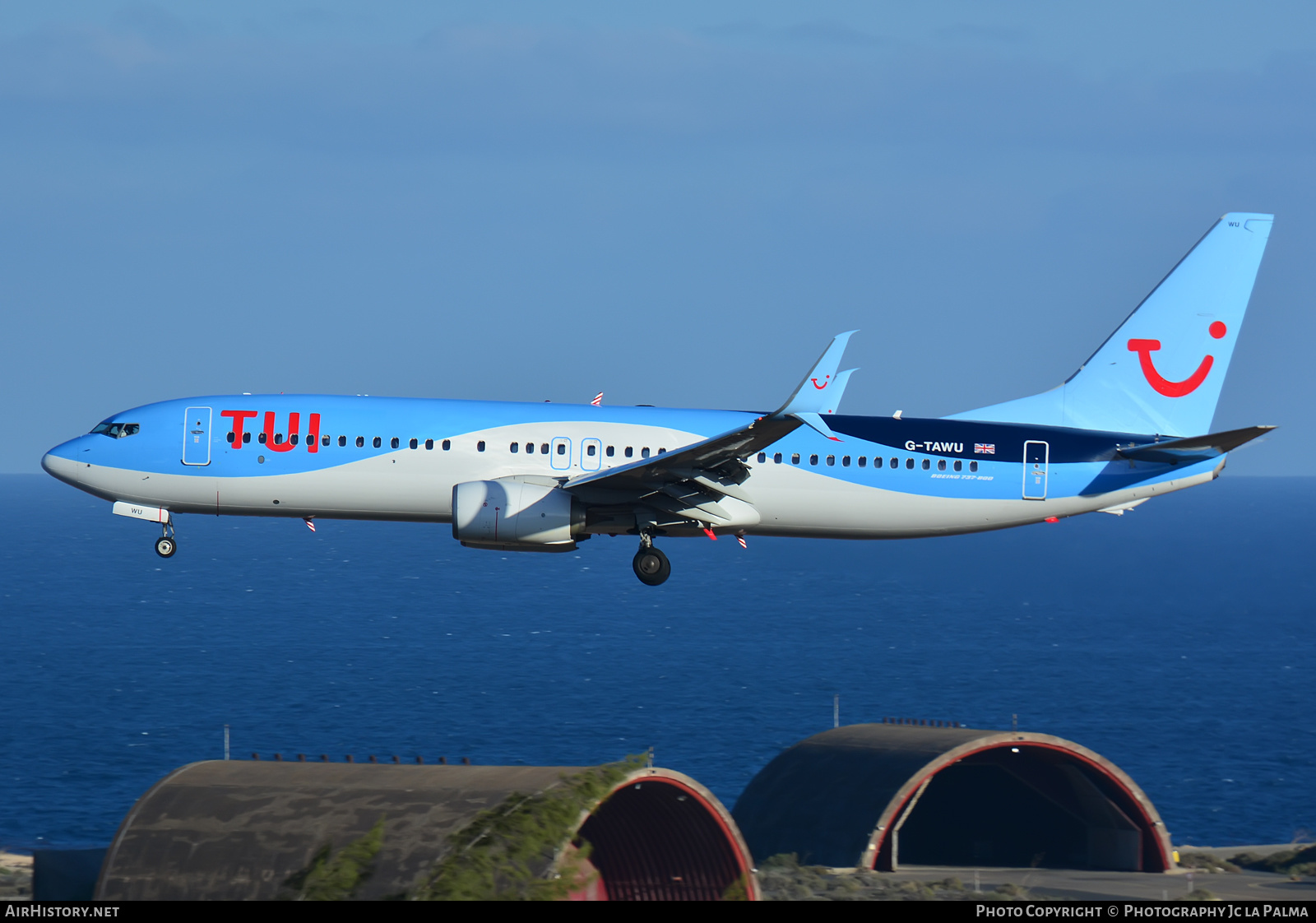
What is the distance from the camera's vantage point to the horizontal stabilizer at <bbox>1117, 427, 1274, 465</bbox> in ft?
123

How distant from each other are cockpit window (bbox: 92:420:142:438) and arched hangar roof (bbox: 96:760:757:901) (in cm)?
980

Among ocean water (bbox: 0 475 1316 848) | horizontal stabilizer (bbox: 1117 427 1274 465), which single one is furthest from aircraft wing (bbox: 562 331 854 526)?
ocean water (bbox: 0 475 1316 848)

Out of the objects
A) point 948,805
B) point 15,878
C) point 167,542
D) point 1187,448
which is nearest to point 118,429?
point 167,542

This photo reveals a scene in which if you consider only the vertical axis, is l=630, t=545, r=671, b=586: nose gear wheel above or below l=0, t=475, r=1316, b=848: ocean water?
above

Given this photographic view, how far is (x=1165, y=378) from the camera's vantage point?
141ft

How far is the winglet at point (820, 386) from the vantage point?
114ft

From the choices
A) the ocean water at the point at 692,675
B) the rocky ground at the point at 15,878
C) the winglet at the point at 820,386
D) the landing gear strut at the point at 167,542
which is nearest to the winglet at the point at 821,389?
the winglet at the point at 820,386

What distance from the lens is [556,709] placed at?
358 feet

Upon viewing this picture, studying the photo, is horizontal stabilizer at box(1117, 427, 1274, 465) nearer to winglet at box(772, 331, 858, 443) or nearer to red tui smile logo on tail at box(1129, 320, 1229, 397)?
red tui smile logo on tail at box(1129, 320, 1229, 397)

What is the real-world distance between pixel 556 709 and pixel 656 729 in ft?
31.8

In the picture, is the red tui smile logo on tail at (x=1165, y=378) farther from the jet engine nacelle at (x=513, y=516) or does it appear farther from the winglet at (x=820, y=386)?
the jet engine nacelle at (x=513, y=516)

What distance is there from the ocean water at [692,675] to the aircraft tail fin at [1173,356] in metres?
49.0

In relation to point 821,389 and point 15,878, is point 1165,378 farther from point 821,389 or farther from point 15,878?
point 15,878
